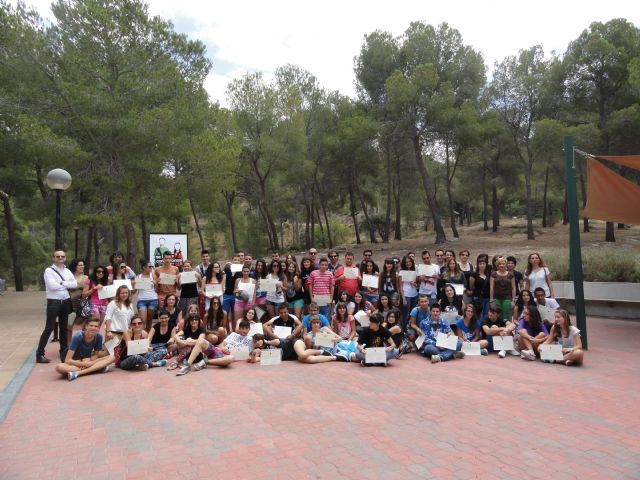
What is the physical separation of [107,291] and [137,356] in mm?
1580

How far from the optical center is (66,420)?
4.86 m

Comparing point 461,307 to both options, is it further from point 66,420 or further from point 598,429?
point 66,420

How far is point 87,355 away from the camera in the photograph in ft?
22.1

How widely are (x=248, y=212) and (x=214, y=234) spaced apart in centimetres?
1074

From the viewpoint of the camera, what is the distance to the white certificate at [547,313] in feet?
25.2

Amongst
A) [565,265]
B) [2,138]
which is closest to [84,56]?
[2,138]

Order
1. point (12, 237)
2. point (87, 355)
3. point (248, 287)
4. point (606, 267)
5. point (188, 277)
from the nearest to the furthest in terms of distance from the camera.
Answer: point (87, 355)
point (188, 277)
point (248, 287)
point (606, 267)
point (12, 237)

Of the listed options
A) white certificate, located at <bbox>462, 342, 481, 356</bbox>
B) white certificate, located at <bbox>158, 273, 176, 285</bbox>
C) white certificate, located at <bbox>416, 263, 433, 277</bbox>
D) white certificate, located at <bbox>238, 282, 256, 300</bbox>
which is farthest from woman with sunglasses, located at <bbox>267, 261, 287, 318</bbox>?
white certificate, located at <bbox>462, 342, 481, 356</bbox>

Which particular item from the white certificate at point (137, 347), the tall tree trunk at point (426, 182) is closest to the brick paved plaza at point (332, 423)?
the white certificate at point (137, 347)

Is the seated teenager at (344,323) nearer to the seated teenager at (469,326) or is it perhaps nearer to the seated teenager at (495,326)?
the seated teenager at (469,326)

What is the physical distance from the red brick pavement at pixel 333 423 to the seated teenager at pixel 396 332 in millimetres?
651

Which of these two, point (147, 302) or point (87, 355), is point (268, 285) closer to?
point (147, 302)

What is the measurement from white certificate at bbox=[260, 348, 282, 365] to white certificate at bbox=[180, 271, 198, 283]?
2206 millimetres

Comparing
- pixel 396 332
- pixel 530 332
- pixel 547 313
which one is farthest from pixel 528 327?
pixel 396 332
